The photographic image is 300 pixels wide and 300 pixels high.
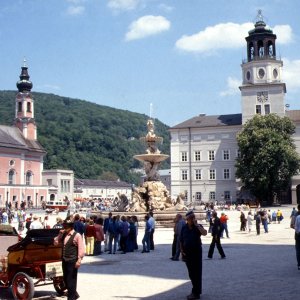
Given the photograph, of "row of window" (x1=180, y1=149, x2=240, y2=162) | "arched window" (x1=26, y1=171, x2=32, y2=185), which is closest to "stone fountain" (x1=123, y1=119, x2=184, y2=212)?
"row of window" (x1=180, y1=149, x2=240, y2=162)

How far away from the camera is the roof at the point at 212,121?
70438mm

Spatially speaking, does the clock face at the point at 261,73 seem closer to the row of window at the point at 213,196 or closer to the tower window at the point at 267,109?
the tower window at the point at 267,109

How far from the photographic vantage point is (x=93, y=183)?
12938 cm

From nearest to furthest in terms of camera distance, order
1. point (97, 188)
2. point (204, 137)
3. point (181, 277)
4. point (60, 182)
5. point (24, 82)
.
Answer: point (181, 277), point (204, 137), point (24, 82), point (60, 182), point (97, 188)

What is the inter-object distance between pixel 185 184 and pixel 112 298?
6296 centimetres

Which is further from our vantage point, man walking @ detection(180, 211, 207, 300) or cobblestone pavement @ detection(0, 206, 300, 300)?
cobblestone pavement @ detection(0, 206, 300, 300)

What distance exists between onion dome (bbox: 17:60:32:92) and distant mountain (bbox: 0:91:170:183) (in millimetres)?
40689

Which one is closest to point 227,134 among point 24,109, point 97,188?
point 24,109

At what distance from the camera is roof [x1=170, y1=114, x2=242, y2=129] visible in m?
70.4

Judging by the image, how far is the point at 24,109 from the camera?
8556 centimetres

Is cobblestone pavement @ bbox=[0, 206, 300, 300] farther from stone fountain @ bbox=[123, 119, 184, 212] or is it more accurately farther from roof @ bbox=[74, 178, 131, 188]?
roof @ bbox=[74, 178, 131, 188]

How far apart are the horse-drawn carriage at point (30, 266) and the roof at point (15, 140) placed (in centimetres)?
6635

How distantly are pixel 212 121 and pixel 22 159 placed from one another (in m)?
30.9

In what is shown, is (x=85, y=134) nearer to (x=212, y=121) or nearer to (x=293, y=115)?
(x=212, y=121)
